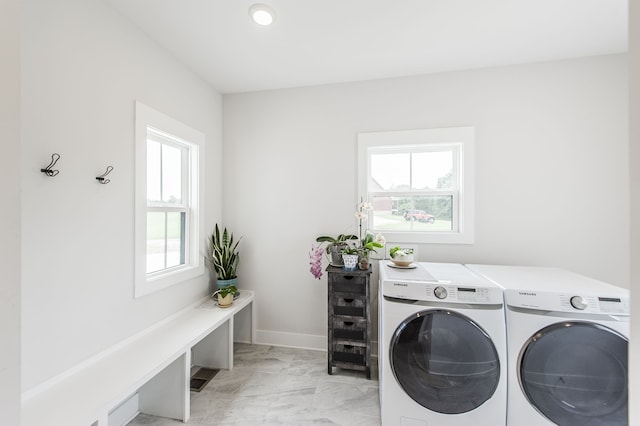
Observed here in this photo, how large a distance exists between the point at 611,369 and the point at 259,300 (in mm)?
2465

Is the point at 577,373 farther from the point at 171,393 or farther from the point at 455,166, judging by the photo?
the point at 171,393

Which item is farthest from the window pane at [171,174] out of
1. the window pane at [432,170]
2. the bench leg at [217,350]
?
the window pane at [432,170]

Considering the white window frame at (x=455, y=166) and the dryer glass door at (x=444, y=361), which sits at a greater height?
A: the white window frame at (x=455, y=166)

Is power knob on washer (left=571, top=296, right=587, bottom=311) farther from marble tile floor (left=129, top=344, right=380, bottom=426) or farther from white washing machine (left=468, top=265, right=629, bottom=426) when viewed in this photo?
marble tile floor (left=129, top=344, right=380, bottom=426)

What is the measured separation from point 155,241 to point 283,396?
1.49 m

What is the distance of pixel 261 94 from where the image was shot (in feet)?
8.72

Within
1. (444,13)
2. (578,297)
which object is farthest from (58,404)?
(444,13)

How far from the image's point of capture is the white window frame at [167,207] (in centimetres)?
174

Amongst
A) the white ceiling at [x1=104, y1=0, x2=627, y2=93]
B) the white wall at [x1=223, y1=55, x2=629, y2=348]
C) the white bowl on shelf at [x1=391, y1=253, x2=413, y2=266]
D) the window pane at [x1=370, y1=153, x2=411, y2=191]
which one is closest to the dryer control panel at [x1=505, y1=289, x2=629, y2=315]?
the white bowl on shelf at [x1=391, y1=253, x2=413, y2=266]

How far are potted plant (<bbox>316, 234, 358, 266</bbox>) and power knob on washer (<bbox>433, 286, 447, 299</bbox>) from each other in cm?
89

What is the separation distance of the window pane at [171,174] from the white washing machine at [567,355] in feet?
8.00

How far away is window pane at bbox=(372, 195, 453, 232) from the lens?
2.44 meters

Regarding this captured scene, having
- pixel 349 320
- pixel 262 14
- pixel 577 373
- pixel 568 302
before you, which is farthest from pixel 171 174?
pixel 577 373

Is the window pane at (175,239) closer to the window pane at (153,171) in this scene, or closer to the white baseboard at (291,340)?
the window pane at (153,171)
